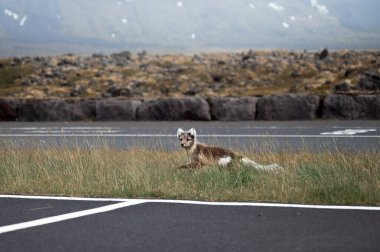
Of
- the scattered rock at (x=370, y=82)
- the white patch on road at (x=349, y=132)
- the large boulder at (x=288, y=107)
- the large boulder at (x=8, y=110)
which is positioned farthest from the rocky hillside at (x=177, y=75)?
the white patch on road at (x=349, y=132)

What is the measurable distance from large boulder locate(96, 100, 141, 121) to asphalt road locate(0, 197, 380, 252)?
18727mm

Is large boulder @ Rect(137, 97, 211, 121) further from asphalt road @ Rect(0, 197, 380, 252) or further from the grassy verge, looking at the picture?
asphalt road @ Rect(0, 197, 380, 252)

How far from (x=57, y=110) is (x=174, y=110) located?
4.43 metres

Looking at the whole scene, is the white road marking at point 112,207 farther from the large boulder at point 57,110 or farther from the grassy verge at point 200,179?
the large boulder at point 57,110

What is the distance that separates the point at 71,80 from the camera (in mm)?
53688

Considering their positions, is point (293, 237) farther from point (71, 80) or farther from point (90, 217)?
point (71, 80)

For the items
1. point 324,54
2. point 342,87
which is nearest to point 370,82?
point 342,87

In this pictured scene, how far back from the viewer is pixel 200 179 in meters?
11.2

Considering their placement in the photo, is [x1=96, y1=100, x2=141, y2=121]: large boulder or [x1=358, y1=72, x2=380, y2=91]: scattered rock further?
[x1=358, y1=72, x2=380, y2=91]: scattered rock

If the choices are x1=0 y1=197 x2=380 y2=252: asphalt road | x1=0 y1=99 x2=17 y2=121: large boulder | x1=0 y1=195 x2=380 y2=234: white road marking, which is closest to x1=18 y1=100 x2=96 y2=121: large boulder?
x1=0 y1=99 x2=17 y2=121: large boulder

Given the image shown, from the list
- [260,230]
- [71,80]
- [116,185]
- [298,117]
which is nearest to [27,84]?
[71,80]

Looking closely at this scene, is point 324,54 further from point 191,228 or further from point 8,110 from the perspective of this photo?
point 191,228

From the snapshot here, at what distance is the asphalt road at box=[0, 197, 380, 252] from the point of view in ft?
22.6

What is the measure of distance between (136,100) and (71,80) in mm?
25986
